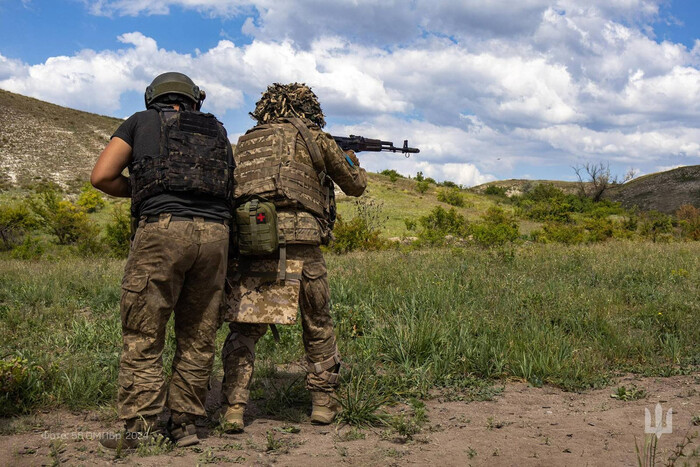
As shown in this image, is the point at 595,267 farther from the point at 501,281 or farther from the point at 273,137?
the point at 273,137

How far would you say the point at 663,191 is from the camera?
46469 mm

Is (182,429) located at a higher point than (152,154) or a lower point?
lower

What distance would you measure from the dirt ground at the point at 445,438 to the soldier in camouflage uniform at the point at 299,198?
13.0 inches

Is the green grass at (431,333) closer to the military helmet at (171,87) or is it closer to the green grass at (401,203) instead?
the military helmet at (171,87)

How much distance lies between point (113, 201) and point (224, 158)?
1198 inches

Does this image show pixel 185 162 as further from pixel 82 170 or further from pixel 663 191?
pixel 663 191

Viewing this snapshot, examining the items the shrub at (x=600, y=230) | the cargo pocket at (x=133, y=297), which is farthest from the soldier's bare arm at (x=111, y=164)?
the shrub at (x=600, y=230)

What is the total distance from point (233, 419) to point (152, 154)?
1.86 m

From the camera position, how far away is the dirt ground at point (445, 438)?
323cm

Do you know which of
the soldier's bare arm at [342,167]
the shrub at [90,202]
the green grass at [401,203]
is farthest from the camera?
the shrub at [90,202]

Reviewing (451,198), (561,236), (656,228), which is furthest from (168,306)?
(451,198)

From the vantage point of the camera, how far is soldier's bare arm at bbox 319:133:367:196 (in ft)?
13.1

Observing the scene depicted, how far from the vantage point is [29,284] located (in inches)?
Answer: 304

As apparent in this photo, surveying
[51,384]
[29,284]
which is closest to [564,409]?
[51,384]
